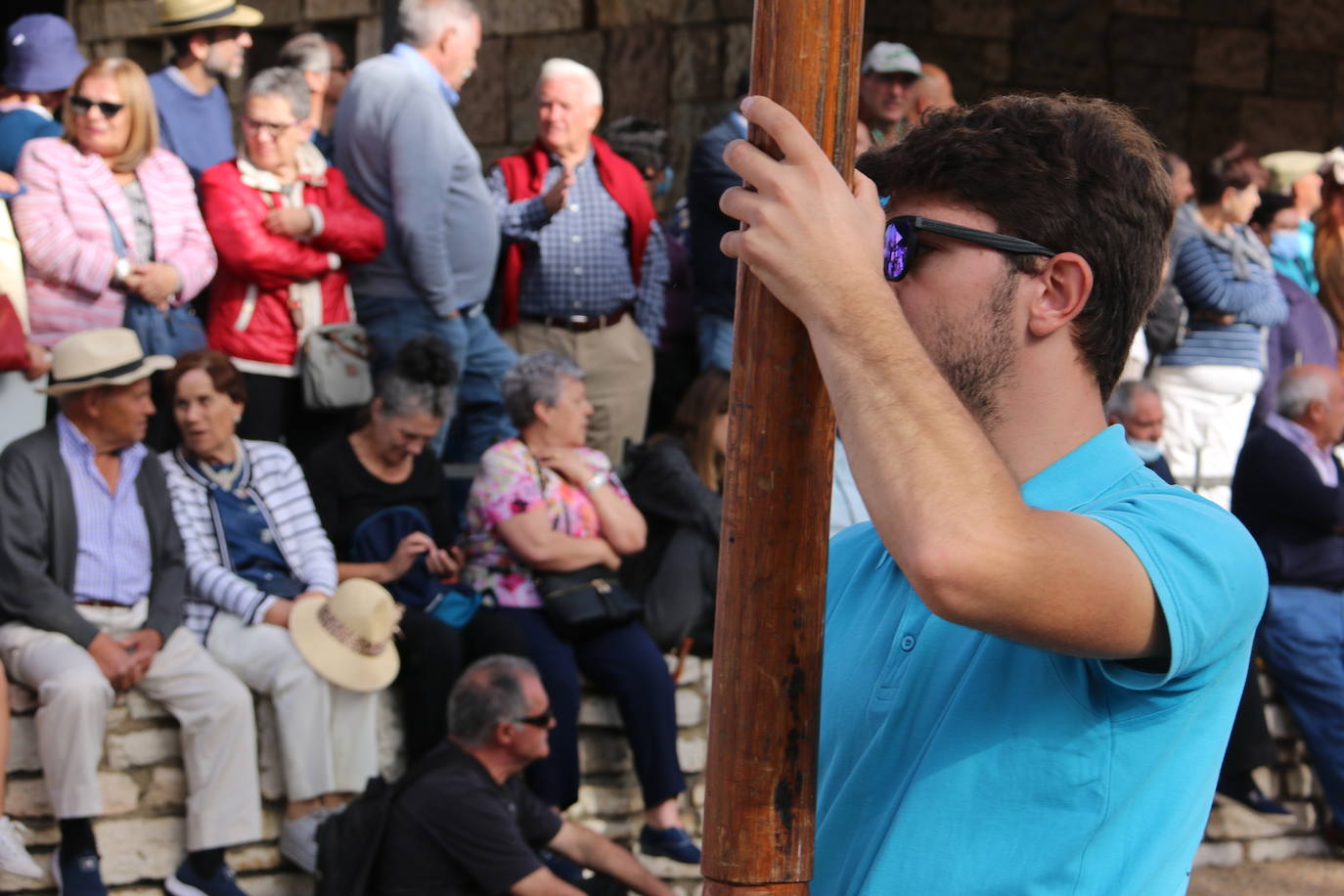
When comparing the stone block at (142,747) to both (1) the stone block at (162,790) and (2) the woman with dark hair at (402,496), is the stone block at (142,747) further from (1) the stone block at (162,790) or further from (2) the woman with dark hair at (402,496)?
(2) the woman with dark hair at (402,496)

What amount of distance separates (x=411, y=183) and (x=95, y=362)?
1.50m

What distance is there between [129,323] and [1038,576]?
4.74 metres

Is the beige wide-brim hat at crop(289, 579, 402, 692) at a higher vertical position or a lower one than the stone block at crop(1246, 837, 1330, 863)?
higher

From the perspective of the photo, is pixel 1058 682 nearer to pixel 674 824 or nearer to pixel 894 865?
pixel 894 865

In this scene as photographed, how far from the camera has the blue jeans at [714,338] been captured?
6575 millimetres

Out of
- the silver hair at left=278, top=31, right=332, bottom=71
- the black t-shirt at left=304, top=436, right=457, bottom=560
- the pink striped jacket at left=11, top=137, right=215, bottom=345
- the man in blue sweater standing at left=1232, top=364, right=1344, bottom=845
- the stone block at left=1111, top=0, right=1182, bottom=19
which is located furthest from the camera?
the stone block at left=1111, top=0, right=1182, bottom=19

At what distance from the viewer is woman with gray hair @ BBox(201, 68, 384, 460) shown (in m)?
5.68

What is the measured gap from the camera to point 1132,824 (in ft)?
4.76

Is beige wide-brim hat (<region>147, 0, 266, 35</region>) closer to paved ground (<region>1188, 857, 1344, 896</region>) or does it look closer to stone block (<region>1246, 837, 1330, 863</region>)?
paved ground (<region>1188, 857, 1344, 896</region>)

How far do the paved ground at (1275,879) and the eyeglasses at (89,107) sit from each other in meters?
4.85

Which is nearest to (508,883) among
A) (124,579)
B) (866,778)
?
(124,579)

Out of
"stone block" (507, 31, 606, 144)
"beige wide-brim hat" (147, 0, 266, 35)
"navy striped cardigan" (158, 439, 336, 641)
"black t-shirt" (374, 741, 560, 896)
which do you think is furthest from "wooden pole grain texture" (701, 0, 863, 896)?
"stone block" (507, 31, 606, 144)

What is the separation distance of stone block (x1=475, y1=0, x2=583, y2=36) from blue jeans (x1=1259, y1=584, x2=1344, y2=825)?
16.2 feet

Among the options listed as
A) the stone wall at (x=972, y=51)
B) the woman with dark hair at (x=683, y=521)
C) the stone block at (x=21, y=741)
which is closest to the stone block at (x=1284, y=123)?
the stone wall at (x=972, y=51)
